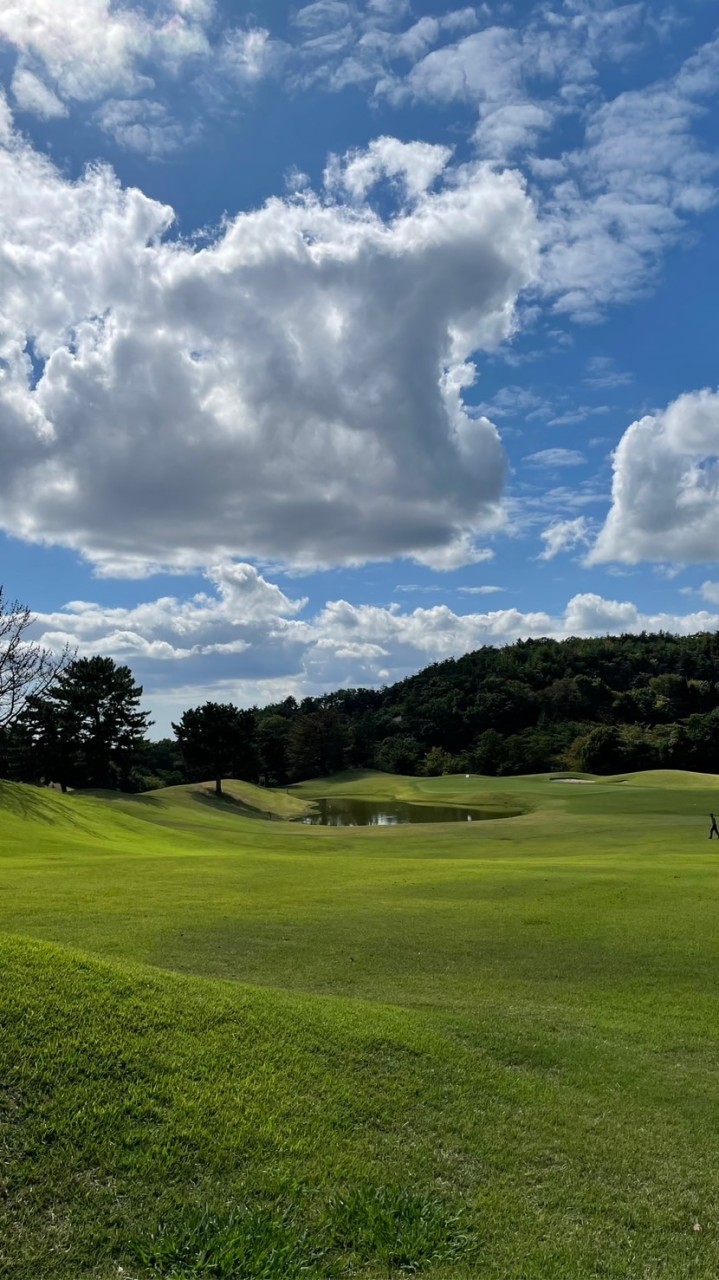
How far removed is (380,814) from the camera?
7744 cm

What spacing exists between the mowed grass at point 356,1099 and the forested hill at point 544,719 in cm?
9596

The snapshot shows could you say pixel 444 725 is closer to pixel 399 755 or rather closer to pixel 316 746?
pixel 399 755

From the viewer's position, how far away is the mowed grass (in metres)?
5.22

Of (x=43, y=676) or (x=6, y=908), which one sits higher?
(x=43, y=676)

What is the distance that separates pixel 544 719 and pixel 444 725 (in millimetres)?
18755

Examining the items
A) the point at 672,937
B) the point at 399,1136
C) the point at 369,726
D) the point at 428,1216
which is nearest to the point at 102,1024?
the point at 399,1136

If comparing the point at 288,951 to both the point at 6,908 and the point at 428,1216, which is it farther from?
the point at 428,1216

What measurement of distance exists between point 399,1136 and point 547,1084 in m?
2.27

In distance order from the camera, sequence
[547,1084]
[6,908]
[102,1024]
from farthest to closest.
Result: [6,908], [547,1084], [102,1024]

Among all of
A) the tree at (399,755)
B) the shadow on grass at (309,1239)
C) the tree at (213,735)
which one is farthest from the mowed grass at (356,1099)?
the tree at (399,755)

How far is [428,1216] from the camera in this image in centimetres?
555

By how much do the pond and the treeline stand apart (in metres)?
11.3

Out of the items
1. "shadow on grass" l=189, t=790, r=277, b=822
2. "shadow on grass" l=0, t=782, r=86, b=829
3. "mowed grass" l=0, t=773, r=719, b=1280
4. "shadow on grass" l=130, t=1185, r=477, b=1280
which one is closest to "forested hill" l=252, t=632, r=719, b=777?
"shadow on grass" l=189, t=790, r=277, b=822

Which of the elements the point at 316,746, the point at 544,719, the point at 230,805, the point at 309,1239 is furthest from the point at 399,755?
the point at 309,1239
